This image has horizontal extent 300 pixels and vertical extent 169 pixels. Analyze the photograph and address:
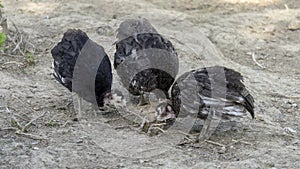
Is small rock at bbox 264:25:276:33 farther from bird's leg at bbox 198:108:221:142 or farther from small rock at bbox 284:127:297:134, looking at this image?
bird's leg at bbox 198:108:221:142

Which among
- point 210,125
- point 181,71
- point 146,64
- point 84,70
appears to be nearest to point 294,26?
point 181,71

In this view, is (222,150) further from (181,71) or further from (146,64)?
(181,71)

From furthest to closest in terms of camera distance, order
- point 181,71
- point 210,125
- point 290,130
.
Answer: point 181,71
point 290,130
point 210,125

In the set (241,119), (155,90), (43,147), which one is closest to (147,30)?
(155,90)

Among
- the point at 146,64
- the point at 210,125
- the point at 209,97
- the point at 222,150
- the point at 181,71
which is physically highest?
the point at 146,64

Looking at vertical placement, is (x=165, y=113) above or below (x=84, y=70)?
below

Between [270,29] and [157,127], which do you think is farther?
[270,29]
